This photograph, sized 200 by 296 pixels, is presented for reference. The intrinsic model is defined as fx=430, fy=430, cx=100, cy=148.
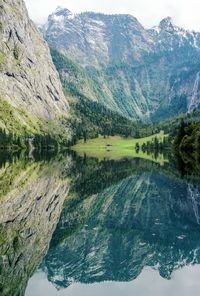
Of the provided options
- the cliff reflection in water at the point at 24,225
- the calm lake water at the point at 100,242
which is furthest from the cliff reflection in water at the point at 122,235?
the cliff reflection in water at the point at 24,225

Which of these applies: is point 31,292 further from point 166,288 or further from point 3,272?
point 166,288

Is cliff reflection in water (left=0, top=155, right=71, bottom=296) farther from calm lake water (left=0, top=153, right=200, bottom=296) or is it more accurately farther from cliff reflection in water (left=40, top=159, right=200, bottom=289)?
cliff reflection in water (left=40, top=159, right=200, bottom=289)

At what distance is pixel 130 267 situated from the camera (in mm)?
30891

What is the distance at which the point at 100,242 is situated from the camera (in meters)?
38.0

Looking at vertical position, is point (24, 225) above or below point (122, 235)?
above

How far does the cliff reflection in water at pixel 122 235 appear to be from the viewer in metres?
30.6

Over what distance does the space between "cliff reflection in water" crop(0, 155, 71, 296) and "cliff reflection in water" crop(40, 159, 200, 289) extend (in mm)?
1193

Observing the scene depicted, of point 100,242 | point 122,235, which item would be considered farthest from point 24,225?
point 122,235

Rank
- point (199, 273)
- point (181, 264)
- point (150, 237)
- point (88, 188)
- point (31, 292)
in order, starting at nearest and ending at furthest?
point (31, 292) → point (199, 273) → point (181, 264) → point (150, 237) → point (88, 188)

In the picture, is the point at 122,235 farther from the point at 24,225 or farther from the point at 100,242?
the point at 24,225

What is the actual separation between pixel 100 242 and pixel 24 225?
10351mm

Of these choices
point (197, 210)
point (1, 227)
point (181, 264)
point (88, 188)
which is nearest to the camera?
point (181, 264)

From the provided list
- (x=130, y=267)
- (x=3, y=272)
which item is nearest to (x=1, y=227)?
(x=3, y=272)

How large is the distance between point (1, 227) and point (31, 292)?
1850cm
